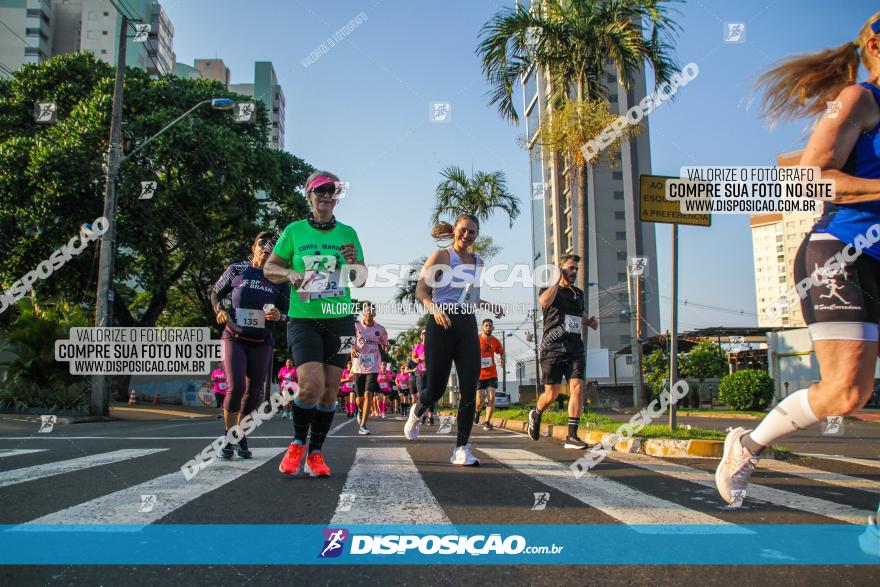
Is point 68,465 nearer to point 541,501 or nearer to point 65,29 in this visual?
point 541,501

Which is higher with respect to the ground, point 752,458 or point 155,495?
point 752,458

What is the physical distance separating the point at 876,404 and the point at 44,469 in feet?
107

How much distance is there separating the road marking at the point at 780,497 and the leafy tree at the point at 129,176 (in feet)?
72.6

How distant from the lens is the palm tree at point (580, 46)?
1695cm

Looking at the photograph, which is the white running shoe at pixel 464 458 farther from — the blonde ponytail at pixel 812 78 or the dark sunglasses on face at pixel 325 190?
the blonde ponytail at pixel 812 78

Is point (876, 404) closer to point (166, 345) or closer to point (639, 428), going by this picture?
point (639, 428)

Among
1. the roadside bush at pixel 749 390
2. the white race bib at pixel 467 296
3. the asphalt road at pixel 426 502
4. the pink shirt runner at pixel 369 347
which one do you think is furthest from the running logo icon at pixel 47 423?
the roadside bush at pixel 749 390

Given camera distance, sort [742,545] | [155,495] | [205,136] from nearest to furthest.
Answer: [742,545] < [155,495] < [205,136]

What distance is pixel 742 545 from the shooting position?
281cm

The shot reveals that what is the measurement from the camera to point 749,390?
23.4 m

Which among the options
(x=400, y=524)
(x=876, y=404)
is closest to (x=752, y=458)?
(x=400, y=524)

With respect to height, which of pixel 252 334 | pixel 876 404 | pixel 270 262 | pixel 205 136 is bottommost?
pixel 876 404

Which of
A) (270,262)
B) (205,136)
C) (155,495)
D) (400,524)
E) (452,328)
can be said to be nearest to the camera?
(400,524)

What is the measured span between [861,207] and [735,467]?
1326 millimetres
